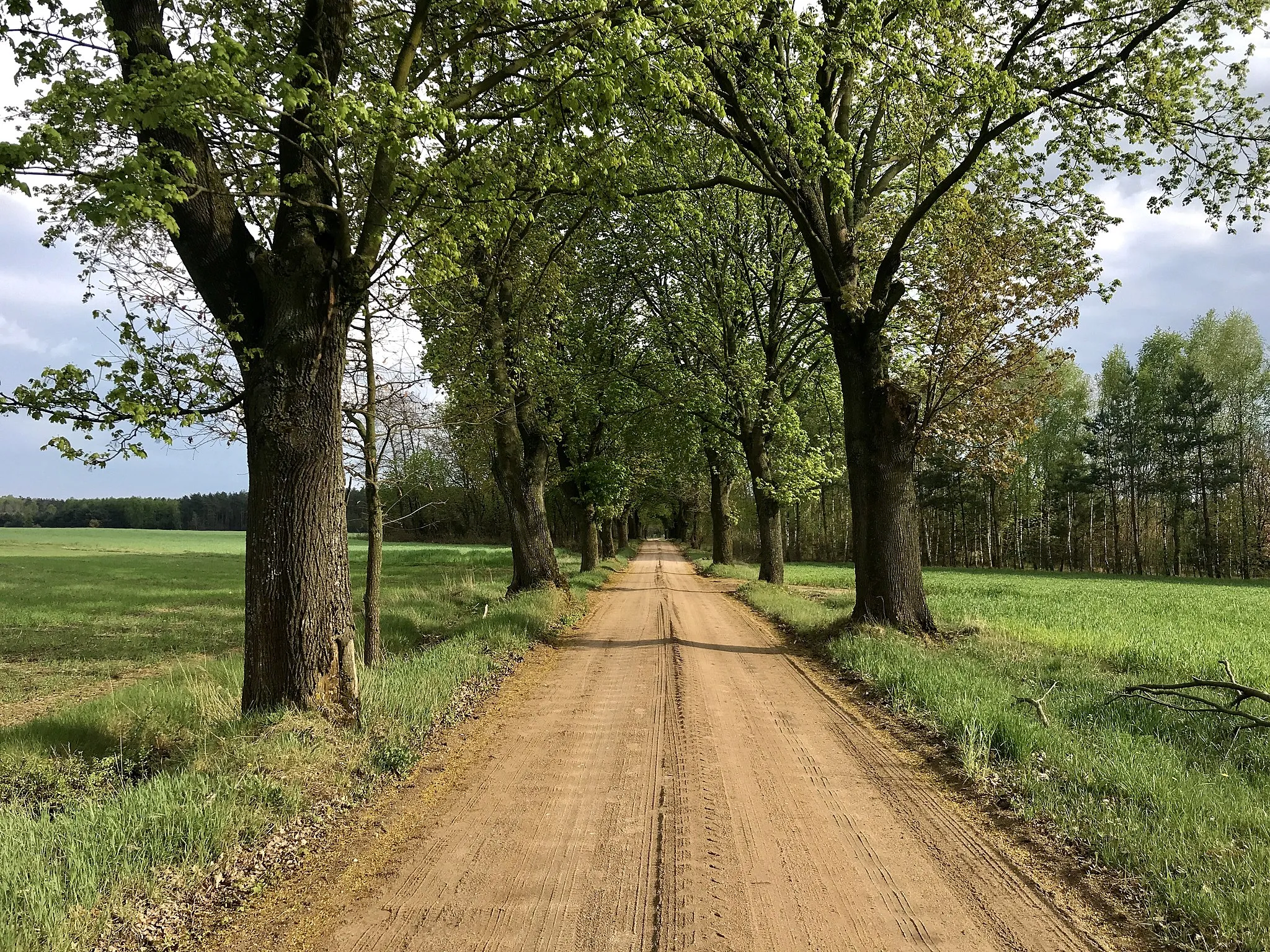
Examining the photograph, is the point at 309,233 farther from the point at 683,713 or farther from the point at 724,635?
the point at 724,635

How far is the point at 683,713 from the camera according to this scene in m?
6.69

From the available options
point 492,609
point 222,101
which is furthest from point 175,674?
point 222,101

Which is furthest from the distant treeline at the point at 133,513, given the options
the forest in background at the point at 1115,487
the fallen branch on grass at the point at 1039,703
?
the fallen branch on grass at the point at 1039,703

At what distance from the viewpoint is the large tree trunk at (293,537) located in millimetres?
5801

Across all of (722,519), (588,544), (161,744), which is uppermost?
(722,519)

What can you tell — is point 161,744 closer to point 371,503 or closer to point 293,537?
point 293,537

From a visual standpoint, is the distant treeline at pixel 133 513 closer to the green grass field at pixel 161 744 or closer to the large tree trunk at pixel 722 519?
the large tree trunk at pixel 722 519

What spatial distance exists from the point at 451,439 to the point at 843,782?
9084 mm

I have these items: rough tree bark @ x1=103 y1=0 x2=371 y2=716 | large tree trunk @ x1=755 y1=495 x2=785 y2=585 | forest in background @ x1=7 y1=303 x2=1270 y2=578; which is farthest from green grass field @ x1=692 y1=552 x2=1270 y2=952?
forest in background @ x1=7 y1=303 x2=1270 y2=578

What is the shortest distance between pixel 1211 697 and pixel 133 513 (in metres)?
157

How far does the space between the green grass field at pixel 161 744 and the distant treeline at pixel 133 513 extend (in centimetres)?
12722

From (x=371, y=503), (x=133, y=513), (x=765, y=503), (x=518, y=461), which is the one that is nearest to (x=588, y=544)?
(x=765, y=503)

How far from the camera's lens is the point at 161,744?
19.8 feet

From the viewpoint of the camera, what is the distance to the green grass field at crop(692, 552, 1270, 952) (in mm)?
3385
